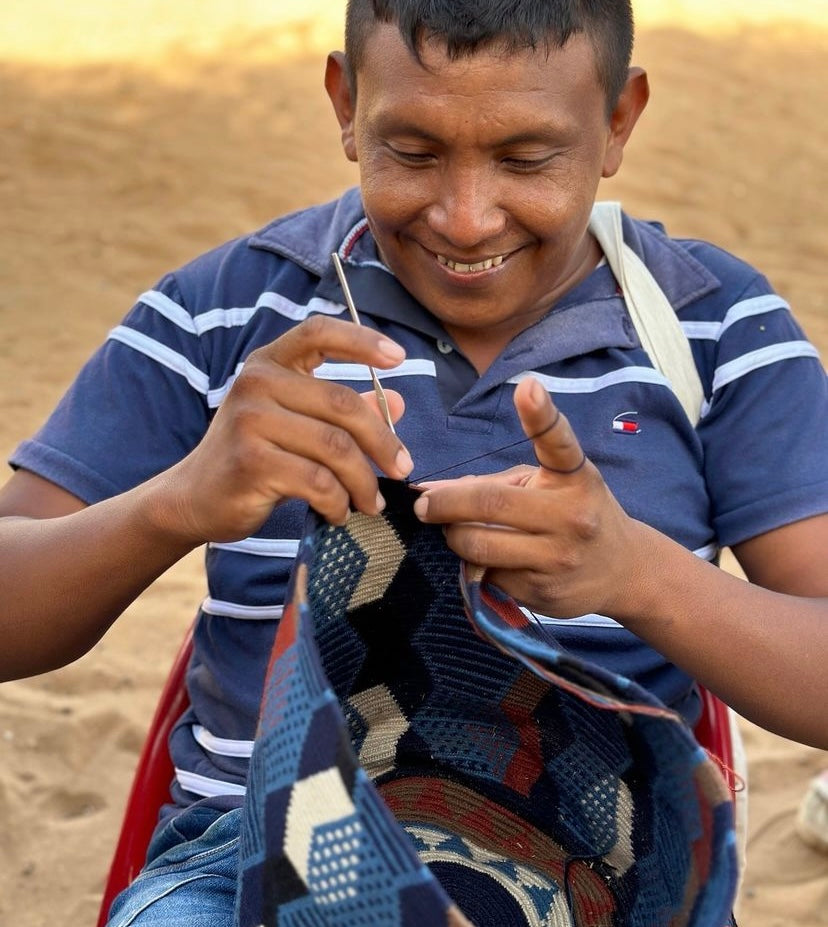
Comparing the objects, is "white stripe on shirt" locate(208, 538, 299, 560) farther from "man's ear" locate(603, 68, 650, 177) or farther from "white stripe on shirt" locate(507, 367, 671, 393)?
"man's ear" locate(603, 68, 650, 177)

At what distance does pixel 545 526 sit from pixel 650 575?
7.6 inches

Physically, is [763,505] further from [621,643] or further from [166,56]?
[166,56]

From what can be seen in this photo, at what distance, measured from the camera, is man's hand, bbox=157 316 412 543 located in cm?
130

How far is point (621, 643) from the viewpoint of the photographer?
1.74 m

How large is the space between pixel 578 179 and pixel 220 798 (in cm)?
87

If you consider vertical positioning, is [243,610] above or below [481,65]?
below

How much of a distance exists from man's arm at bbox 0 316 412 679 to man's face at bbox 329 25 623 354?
345 mm

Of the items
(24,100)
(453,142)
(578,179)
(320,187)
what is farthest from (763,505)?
(24,100)

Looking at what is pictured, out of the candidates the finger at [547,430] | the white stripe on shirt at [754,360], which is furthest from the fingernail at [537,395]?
the white stripe on shirt at [754,360]

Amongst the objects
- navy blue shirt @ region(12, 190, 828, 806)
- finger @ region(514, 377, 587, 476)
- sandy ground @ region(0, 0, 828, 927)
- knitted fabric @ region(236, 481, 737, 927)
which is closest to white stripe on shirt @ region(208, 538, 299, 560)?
navy blue shirt @ region(12, 190, 828, 806)

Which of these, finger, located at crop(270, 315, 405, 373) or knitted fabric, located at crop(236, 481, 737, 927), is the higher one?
finger, located at crop(270, 315, 405, 373)

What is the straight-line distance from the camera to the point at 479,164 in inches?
64.1

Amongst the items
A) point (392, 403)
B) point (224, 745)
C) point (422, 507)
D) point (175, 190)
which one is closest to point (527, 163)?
point (392, 403)

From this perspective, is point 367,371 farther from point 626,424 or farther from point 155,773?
point 155,773
